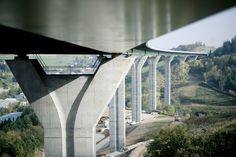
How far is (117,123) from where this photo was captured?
40500 mm

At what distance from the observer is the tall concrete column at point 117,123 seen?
132 ft

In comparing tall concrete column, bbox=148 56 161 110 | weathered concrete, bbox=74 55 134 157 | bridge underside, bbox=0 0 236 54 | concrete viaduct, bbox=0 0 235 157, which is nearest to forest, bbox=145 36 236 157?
tall concrete column, bbox=148 56 161 110

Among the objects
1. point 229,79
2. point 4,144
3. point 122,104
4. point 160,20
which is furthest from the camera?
point 229,79

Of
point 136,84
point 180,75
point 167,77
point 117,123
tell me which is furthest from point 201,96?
point 117,123

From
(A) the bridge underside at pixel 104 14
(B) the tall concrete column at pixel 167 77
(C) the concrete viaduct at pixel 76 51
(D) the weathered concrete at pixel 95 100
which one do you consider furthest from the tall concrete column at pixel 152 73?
(A) the bridge underside at pixel 104 14

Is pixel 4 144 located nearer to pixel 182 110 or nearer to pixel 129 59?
pixel 129 59

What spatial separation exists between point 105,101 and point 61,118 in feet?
7.26

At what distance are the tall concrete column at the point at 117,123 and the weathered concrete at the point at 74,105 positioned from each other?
78.6 feet

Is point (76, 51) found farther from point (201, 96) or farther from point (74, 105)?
point (201, 96)

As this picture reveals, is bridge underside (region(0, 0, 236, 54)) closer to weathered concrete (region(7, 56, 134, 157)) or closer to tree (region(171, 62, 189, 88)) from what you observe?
weathered concrete (region(7, 56, 134, 157))

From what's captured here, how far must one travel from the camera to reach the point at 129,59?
16.4 metres

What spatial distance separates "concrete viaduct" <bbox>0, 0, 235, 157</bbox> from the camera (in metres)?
5.84

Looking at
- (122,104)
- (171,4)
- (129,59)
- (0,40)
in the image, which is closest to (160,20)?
(171,4)

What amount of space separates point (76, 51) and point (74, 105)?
100 inches
